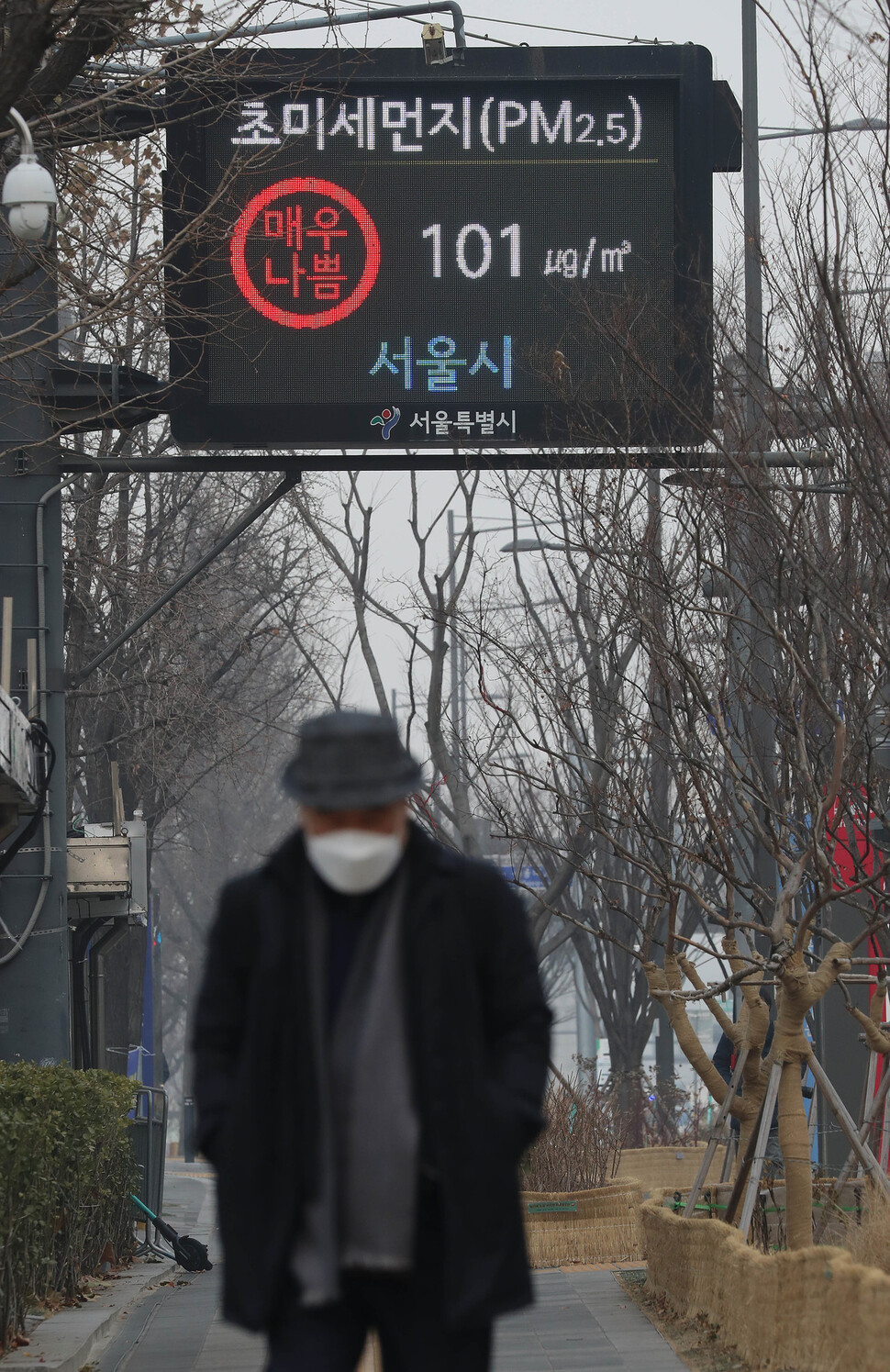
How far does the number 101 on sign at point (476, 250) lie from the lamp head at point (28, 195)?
2.93 meters

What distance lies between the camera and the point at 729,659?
33.5 feet

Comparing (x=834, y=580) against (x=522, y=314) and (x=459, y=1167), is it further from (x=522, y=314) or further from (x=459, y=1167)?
(x=459, y=1167)

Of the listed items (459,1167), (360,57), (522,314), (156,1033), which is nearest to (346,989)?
(459,1167)

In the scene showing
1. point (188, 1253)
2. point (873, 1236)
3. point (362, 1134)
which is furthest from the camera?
point (188, 1253)

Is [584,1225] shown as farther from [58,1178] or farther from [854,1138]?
[854,1138]

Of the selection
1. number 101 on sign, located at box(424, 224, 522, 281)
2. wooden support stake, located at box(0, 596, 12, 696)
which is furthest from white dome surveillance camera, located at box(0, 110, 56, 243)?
wooden support stake, located at box(0, 596, 12, 696)

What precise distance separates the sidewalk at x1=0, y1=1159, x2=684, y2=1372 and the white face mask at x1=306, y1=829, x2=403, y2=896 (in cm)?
409

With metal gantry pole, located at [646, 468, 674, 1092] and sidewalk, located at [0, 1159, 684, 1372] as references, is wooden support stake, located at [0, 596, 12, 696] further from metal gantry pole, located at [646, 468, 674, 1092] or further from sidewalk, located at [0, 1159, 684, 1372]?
metal gantry pole, located at [646, 468, 674, 1092]

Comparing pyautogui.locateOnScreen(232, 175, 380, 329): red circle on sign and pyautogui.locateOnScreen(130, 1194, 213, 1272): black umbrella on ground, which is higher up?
pyautogui.locateOnScreen(232, 175, 380, 329): red circle on sign

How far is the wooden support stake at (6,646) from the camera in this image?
11.9 meters

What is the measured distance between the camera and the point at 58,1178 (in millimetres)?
9742

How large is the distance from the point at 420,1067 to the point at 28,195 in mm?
6277

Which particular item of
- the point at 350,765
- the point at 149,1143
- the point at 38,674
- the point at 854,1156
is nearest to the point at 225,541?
the point at 38,674

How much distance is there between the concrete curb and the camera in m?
7.80
